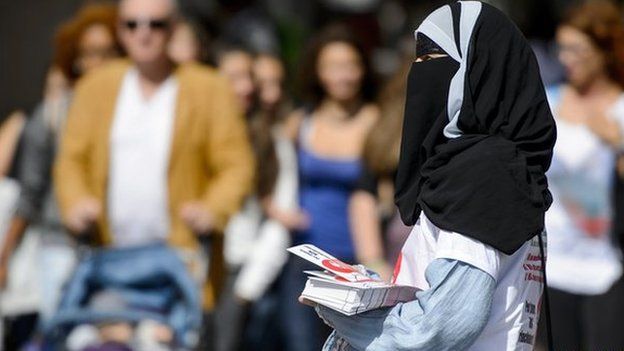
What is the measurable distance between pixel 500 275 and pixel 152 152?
356 centimetres

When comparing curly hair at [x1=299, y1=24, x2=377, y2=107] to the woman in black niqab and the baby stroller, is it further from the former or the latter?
the woman in black niqab

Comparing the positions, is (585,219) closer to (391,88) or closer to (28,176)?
(391,88)

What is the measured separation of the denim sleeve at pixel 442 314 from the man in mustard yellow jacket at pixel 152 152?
3.30m

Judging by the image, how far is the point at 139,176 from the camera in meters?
7.17

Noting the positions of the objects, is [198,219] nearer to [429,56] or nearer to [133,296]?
[133,296]

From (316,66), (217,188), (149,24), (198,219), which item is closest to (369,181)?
(316,66)

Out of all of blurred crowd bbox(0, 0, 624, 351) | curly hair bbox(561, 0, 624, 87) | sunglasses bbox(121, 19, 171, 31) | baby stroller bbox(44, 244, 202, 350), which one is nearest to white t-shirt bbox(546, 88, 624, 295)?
blurred crowd bbox(0, 0, 624, 351)

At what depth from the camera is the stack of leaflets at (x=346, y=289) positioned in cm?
377

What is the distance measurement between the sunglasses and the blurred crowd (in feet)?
0.03

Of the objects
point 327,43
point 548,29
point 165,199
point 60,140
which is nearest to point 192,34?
point 327,43

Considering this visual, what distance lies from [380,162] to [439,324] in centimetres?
424

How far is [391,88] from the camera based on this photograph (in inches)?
321

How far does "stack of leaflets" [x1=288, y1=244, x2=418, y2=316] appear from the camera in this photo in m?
3.77

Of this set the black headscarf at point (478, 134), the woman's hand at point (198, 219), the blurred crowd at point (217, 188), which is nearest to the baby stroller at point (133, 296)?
the blurred crowd at point (217, 188)
